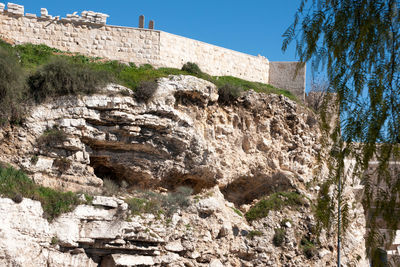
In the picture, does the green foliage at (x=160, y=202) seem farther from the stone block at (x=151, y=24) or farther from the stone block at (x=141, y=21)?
the stone block at (x=141, y=21)

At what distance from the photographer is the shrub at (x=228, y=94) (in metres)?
19.3

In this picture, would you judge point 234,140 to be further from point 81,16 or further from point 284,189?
point 81,16

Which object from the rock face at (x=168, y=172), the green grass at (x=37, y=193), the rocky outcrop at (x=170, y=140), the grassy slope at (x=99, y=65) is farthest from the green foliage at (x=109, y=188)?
the grassy slope at (x=99, y=65)

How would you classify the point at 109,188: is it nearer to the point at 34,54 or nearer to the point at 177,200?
the point at 177,200

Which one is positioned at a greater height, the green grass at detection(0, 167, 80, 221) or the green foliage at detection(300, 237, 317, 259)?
the green grass at detection(0, 167, 80, 221)

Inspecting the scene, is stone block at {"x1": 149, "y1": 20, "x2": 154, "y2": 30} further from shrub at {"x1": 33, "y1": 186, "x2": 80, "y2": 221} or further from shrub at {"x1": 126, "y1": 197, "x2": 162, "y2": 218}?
shrub at {"x1": 33, "y1": 186, "x2": 80, "y2": 221}

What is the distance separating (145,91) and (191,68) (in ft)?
13.5

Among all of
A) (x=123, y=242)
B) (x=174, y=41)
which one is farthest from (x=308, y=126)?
(x=123, y=242)

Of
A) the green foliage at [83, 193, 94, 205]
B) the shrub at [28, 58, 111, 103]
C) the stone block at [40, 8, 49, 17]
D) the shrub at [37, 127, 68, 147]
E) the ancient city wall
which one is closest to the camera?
the green foliage at [83, 193, 94, 205]

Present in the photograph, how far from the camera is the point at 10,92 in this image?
14.8 m

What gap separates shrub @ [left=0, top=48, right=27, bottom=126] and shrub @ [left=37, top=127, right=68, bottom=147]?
0.87 metres

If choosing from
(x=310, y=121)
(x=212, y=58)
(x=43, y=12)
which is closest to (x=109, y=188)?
(x=43, y=12)

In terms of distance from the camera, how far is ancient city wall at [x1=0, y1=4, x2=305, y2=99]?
18.9 metres

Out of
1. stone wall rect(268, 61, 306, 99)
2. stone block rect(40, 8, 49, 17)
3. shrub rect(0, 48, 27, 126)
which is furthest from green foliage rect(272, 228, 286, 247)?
stone block rect(40, 8, 49, 17)
